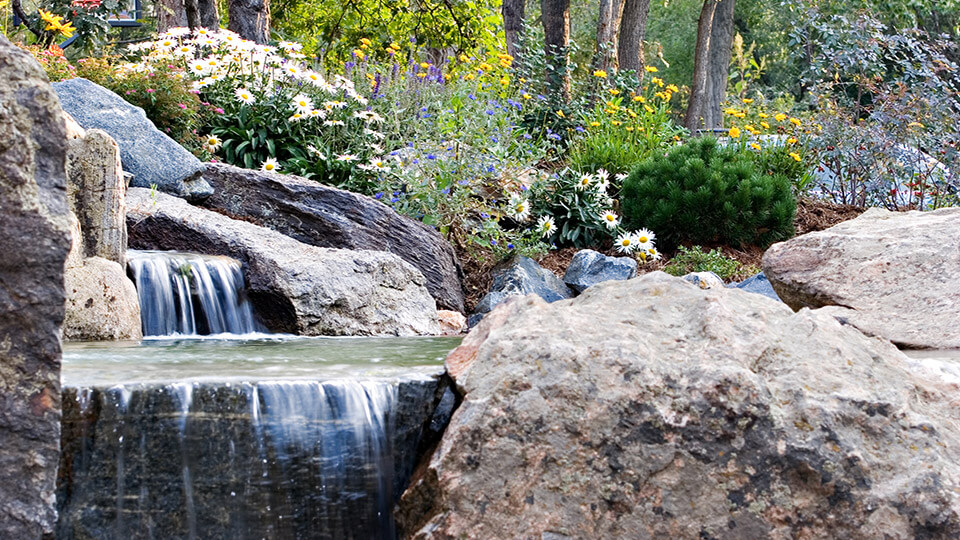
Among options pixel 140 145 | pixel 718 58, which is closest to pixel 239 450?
pixel 140 145

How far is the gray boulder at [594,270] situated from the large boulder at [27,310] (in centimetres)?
577

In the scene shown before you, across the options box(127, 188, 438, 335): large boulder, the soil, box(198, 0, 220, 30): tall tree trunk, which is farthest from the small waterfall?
box(198, 0, 220, 30): tall tree trunk

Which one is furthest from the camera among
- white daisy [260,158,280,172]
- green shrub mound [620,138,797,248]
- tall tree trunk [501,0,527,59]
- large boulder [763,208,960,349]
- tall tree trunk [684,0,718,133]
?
tall tree trunk [684,0,718,133]

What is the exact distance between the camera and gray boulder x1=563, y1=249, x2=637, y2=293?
8148 mm

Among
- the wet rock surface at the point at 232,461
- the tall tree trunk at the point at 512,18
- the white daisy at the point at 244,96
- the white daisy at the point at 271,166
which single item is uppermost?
the tall tree trunk at the point at 512,18

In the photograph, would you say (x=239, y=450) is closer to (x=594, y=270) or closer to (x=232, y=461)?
(x=232, y=461)

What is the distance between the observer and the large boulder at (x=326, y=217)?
7145 mm

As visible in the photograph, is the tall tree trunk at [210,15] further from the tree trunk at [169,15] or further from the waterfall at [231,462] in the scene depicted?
the waterfall at [231,462]

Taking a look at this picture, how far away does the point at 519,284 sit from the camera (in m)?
7.70

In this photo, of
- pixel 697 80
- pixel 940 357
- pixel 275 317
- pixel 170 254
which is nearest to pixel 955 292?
pixel 940 357

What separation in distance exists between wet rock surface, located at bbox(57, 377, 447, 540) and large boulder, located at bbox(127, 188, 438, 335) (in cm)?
272

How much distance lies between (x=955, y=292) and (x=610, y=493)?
2.68 m

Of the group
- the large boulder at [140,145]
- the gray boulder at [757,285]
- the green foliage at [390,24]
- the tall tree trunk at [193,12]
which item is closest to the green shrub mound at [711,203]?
the gray boulder at [757,285]

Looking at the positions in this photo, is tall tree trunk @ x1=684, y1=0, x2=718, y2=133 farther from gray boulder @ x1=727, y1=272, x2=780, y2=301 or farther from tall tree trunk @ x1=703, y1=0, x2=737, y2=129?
gray boulder @ x1=727, y1=272, x2=780, y2=301
